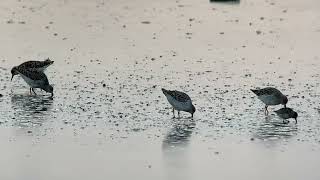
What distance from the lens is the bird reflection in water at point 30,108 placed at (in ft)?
50.1

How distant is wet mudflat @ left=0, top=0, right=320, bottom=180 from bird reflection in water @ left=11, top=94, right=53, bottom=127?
0.03m

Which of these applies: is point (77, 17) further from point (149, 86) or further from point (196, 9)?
point (149, 86)

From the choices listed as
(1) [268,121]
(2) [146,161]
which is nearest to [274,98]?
(1) [268,121]

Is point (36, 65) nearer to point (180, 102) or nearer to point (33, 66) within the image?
point (33, 66)

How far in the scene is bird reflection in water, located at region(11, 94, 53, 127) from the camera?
15.3 m

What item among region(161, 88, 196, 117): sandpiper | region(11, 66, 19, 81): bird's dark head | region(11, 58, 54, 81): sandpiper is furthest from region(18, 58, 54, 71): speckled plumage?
region(161, 88, 196, 117): sandpiper

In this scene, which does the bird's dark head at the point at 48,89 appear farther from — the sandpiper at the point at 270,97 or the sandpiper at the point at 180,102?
the sandpiper at the point at 270,97

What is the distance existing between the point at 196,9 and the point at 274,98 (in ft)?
47.8

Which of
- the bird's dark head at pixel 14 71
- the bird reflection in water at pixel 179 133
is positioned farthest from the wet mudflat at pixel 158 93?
the bird's dark head at pixel 14 71

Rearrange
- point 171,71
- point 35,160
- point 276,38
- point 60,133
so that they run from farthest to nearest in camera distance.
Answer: point 276,38, point 171,71, point 60,133, point 35,160

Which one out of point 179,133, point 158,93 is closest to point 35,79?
point 158,93

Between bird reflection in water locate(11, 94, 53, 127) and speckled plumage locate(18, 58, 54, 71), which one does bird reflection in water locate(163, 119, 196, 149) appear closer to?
bird reflection in water locate(11, 94, 53, 127)

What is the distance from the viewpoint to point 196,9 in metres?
30.5

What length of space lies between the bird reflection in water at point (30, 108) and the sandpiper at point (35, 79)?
0.20 meters
